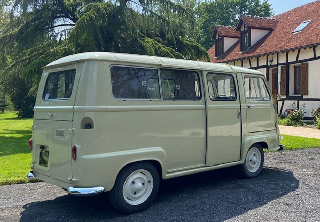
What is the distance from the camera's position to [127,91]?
457 centimetres

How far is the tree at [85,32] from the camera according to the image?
467 inches

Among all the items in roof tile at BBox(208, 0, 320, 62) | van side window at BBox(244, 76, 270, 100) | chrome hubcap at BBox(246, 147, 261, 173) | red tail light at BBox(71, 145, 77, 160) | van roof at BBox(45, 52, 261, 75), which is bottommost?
chrome hubcap at BBox(246, 147, 261, 173)

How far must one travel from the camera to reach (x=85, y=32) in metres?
11.3

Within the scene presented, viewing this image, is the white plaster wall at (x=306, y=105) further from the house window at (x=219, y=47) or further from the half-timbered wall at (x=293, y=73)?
the house window at (x=219, y=47)

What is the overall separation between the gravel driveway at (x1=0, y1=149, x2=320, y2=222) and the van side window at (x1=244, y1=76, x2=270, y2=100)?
1618 millimetres

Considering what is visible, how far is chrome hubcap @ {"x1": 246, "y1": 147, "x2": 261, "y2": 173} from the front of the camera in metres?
6.36

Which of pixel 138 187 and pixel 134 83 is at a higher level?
pixel 134 83

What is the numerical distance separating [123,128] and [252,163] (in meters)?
3.24

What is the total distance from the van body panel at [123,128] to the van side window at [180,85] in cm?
7

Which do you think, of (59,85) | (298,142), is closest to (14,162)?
(59,85)

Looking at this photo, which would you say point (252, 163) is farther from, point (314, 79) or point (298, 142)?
point (314, 79)

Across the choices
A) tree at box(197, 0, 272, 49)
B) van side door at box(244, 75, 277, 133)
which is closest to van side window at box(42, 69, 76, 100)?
van side door at box(244, 75, 277, 133)

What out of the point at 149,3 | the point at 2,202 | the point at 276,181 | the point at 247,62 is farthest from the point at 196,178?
the point at 247,62

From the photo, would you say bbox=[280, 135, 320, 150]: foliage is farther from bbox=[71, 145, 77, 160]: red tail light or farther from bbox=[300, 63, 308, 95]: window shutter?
bbox=[71, 145, 77, 160]: red tail light
